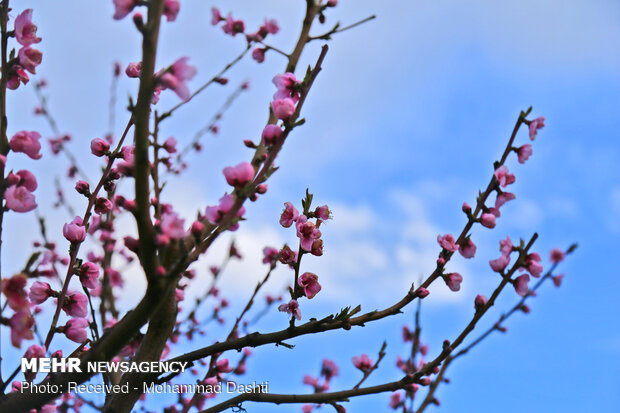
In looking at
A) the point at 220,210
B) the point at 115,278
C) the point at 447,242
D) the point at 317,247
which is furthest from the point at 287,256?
the point at 115,278

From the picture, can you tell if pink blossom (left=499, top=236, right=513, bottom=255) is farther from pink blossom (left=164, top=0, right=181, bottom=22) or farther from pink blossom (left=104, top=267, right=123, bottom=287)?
pink blossom (left=104, top=267, right=123, bottom=287)

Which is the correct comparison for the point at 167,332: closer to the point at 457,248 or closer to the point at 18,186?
the point at 18,186

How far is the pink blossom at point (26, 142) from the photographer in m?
2.10

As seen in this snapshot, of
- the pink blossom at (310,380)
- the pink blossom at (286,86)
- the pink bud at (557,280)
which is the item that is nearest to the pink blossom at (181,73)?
the pink blossom at (286,86)

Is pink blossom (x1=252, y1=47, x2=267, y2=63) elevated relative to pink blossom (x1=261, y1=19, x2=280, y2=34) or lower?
lower

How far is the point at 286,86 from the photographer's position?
241cm

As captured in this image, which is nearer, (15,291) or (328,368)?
(15,291)

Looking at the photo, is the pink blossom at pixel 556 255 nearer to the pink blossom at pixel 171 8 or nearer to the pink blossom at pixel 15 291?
the pink blossom at pixel 171 8

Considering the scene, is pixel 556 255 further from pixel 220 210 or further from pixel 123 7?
pixel 123 7

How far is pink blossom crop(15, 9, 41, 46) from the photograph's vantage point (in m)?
2.36

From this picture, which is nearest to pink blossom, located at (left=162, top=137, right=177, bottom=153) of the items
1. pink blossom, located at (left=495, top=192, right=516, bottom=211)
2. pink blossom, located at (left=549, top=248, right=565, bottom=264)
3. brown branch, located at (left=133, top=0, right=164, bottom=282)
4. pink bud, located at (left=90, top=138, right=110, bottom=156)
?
pink bud, located at (left=90, top=138, right=110, bottom=156)

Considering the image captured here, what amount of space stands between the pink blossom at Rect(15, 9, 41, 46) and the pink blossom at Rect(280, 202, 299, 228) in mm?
1495

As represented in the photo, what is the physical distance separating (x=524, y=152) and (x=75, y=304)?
2.73 m

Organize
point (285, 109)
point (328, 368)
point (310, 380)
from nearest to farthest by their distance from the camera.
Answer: point (285, 109) < point (328, 368) < point (310, 380)
